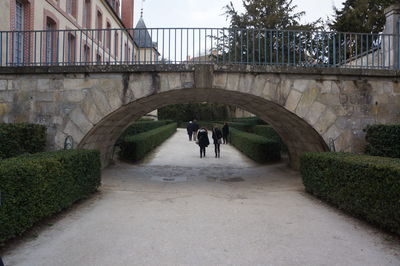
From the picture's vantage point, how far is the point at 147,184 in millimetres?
7688

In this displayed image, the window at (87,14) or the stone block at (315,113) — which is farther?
the window at (87,14)

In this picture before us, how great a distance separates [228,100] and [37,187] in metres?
6.07

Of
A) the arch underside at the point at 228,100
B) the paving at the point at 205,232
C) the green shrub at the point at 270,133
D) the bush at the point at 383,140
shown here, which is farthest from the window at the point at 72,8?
the bush at the point at 383,140

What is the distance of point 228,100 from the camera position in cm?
903

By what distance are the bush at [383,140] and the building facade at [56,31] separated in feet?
18.0

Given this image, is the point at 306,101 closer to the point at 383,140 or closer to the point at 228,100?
the point at 383,140

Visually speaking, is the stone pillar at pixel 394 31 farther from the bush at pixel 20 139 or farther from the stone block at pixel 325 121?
the bush at pixel 20 139

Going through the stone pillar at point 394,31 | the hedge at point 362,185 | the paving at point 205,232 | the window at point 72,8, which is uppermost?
the window at point 72,8

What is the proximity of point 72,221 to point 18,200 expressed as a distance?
1.15 m

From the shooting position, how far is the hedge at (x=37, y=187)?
3.42m

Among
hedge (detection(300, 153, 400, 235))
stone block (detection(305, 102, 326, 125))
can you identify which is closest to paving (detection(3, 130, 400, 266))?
hedge (detection(300, 153, 400, 235))

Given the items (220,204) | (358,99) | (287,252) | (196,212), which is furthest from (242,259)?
(358,99)

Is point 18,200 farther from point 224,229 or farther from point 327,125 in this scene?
point 327,125

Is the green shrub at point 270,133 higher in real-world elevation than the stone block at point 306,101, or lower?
lower
